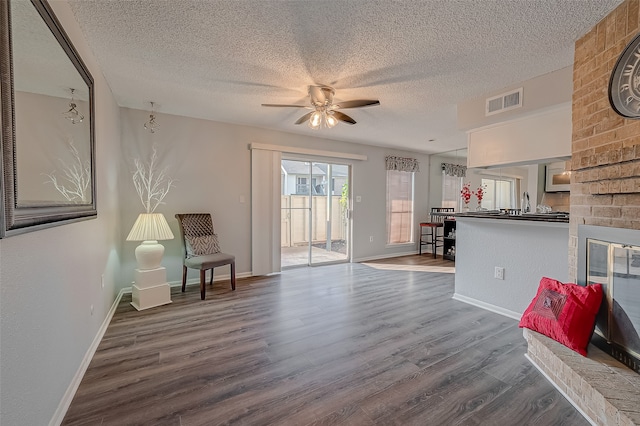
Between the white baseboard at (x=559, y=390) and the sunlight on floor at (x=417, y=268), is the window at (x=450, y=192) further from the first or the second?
the white baseboard at (x=559, y=390)

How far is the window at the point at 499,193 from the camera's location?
4311 millimetres

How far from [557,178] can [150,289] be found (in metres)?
4.63

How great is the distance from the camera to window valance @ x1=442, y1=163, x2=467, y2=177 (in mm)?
6695

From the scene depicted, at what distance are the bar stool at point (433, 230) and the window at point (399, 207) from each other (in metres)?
0.33

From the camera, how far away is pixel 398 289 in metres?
3.81

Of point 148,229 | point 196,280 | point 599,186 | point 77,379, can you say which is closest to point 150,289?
point 148,229

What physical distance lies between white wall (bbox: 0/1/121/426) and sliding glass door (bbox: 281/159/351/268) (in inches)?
115

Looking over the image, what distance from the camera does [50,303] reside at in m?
1.39

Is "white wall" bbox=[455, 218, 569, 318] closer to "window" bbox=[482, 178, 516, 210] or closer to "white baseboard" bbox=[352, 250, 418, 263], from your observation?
"window" bbox=[482, 178, 516, 210]

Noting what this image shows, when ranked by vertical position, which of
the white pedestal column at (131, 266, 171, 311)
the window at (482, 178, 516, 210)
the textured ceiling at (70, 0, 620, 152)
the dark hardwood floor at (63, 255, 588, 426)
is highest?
the textured ceiling at (70, 0, 620, 152)

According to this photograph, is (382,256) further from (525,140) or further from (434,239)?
(525,140)

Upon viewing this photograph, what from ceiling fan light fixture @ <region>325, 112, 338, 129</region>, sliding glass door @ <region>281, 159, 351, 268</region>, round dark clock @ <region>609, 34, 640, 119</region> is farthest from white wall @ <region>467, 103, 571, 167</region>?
sliding glass door @ <region>281, 159, 351, 268</region>

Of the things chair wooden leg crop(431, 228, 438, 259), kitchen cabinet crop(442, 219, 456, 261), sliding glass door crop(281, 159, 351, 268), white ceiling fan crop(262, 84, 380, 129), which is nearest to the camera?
white ceiling fan crop(262, 84, 380, 129)

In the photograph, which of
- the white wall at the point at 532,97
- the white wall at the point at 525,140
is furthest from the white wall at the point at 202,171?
the white wall at the point at 525,140
